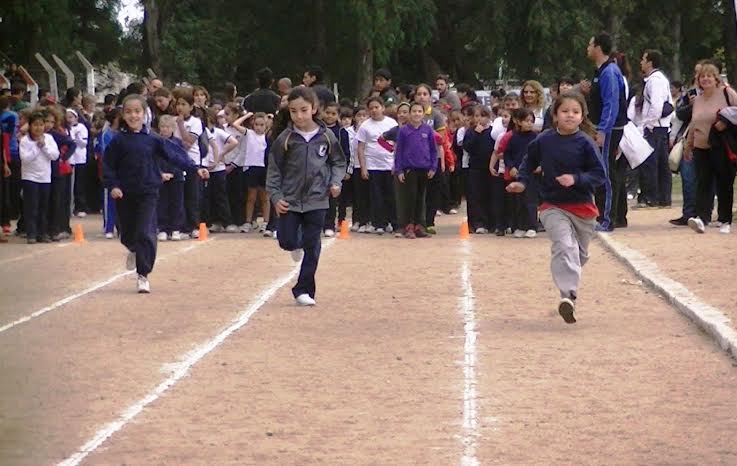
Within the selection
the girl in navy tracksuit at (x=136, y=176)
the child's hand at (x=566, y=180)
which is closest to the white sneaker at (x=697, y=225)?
the girl in navy tracksuit at (x=136, y=176)

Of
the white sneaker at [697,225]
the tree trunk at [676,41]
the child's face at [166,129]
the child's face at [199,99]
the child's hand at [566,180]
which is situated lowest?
the white sneaker at [697,225]

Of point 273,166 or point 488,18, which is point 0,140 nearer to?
point 273,166

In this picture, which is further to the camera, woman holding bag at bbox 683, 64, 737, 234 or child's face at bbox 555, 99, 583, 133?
woman holding bag at bbox 683, 64, 737, 234

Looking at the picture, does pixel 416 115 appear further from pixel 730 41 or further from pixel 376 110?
pixel 730 41

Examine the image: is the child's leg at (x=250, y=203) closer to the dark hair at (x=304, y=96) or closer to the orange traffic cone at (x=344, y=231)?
the orange traffic cone at (x=344, y=231)

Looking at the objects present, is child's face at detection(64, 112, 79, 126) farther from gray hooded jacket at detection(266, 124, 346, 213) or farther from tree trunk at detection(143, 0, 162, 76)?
tree trunk at detection(143, 0, 162, 76)

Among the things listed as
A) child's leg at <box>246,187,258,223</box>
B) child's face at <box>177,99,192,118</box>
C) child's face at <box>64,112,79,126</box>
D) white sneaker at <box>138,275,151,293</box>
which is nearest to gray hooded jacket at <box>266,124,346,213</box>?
white sneaker at <box>138,275,151,293</box>

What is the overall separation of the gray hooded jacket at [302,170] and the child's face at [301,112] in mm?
108

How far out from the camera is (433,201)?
2206cm

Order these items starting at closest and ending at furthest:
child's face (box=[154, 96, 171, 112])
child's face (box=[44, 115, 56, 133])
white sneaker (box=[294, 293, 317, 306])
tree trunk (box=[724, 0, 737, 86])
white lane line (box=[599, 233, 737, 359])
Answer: white lane line (box=[599, 233, 737, 359]), white sneaker (box=[294, 293, 317, 306]), child's face (box=[44, 115, 56, 133]), child's face (box=[154, 96, 171, 112]), tree trunk (box=[724, 0, 737, 86])

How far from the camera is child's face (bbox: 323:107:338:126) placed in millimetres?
21422

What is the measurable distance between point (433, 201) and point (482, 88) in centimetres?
3829

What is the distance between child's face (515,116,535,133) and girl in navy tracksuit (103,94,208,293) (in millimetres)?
6885

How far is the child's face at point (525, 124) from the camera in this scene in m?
20.5
